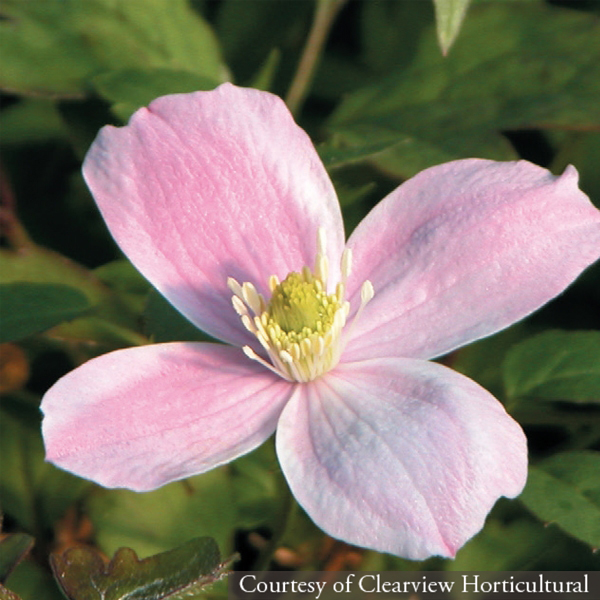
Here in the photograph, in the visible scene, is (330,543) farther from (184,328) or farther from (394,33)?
(394,33)

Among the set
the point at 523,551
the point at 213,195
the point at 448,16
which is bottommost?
the point at 523,551

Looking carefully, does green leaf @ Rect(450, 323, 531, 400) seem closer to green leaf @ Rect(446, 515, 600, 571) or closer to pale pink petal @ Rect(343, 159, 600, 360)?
green leaf @ Rect(446, 515, 600, 571)

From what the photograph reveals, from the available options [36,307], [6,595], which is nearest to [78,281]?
[36,307]

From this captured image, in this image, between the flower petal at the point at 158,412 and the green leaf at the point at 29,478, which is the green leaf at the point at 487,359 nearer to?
the flower petal at the point at 158,412

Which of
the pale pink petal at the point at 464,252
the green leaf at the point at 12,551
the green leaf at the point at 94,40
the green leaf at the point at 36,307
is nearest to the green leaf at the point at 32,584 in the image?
the green leaf at the point at 12,551

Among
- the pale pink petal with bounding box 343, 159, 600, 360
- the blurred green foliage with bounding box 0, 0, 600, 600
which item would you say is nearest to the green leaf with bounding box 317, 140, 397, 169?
the blurred green foliage with bounding box 0, 0, 600, 600

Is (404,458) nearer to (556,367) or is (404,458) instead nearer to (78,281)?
(556,367)

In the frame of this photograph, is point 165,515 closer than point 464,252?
No
